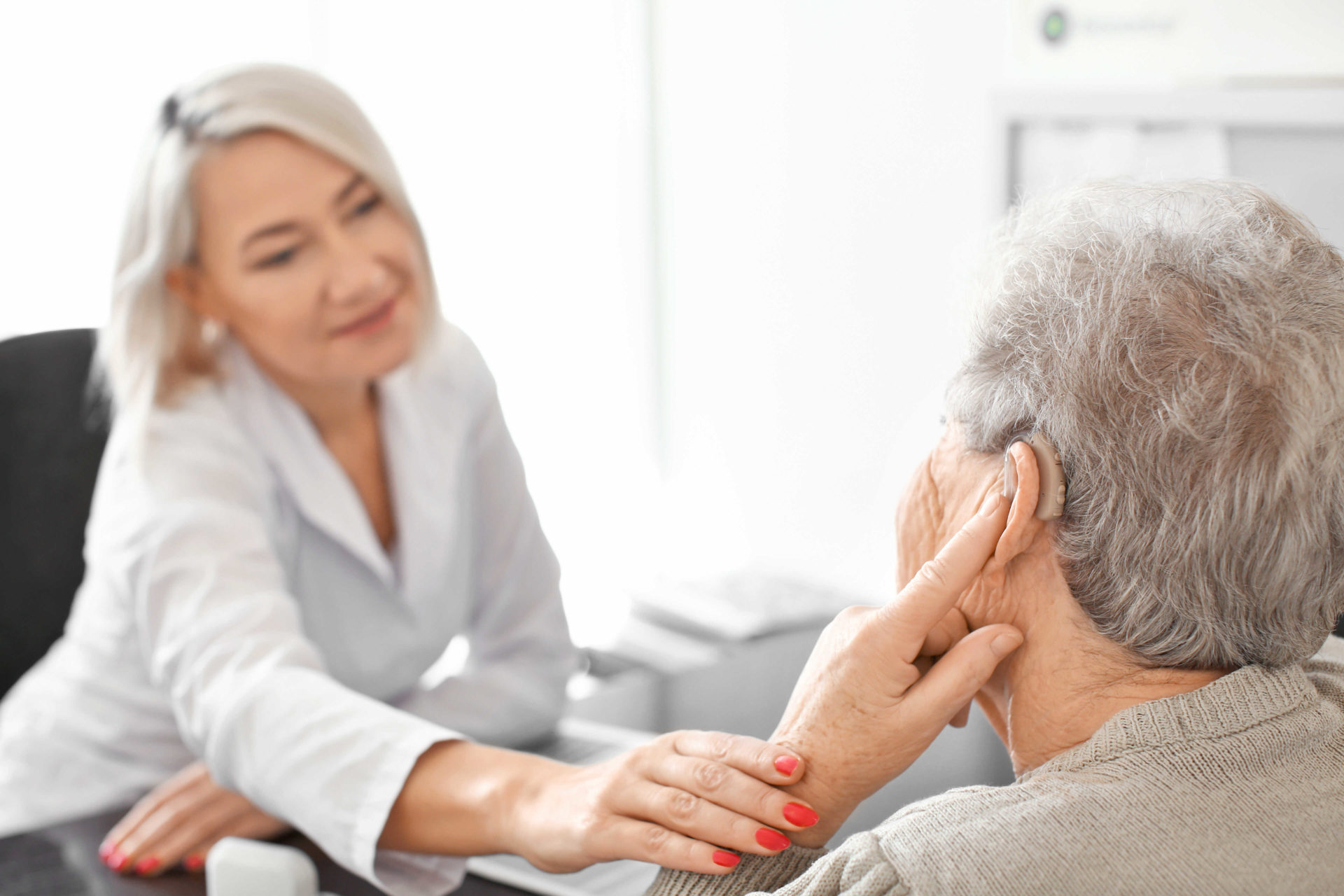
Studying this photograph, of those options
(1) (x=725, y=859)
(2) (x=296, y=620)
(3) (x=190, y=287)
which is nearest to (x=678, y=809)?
(1) (x=725, y=859)

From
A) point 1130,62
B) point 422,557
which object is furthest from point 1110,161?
point 422,557

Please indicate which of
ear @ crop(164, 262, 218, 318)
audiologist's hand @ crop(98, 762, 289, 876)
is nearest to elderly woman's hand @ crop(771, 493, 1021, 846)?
audiologist's hand @ crop(98, 762, 289, 876)

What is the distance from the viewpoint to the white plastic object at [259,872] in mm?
825

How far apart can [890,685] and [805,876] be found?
A: 17cm

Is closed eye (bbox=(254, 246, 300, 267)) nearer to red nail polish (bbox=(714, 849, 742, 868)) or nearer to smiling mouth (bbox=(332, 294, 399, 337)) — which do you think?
smiling mouth (bbox=(332, 294, 399, 337))

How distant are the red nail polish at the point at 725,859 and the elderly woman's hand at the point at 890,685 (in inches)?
2.3

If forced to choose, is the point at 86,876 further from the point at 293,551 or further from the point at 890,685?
the point at 890,685

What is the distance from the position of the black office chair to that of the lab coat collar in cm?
33

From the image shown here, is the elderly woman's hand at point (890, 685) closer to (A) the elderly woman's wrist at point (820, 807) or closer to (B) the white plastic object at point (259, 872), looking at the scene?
(A) the elderly woman's wrist at point (820, 807)

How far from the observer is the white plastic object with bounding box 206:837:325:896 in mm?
825

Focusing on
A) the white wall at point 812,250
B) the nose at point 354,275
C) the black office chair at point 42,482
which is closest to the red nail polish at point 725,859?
the nose at point 354,275

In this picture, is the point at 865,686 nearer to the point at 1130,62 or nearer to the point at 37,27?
the point at 1130,62

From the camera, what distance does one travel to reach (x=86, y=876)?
1.05m

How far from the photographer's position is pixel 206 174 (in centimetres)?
138
